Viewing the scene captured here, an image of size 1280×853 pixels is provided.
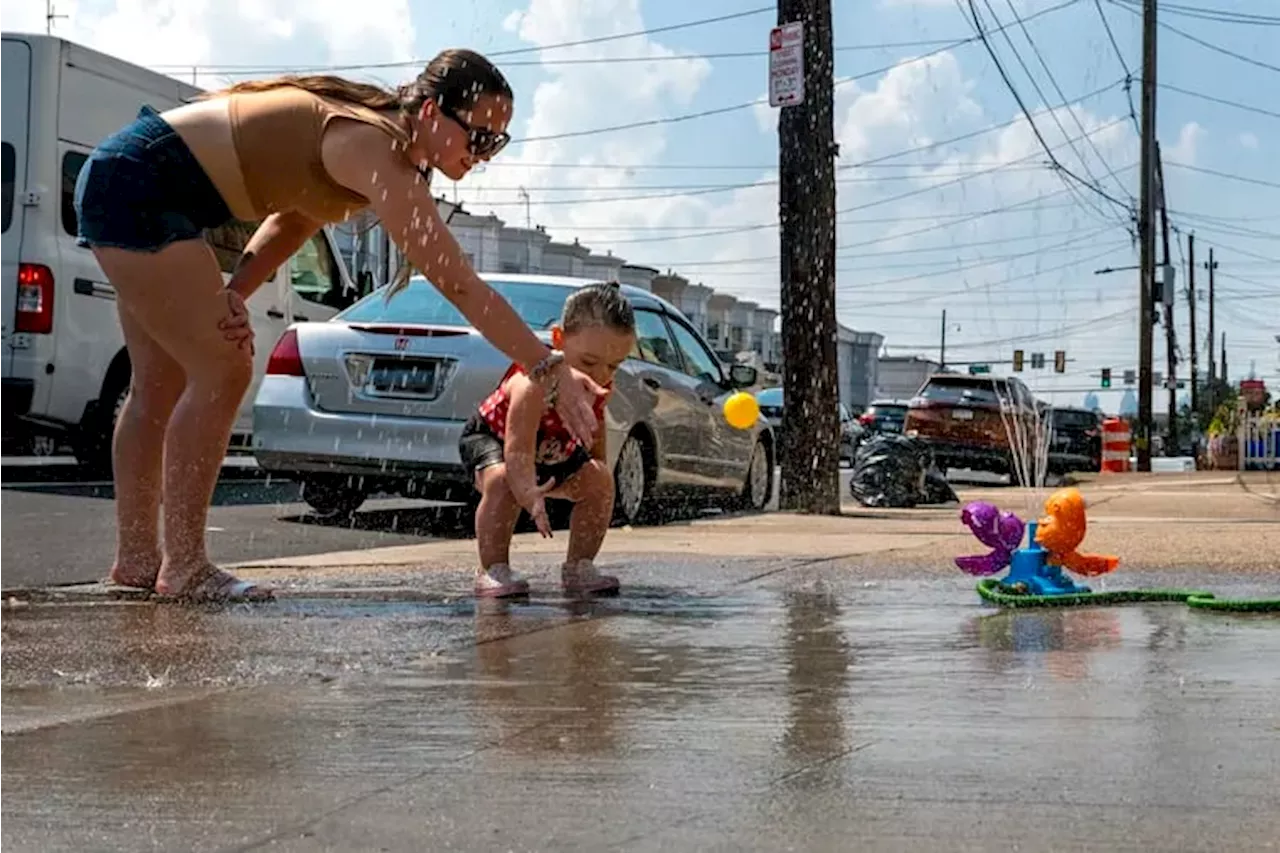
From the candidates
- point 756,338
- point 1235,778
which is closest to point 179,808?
point 1235,778

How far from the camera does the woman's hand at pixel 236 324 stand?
4.79 meters

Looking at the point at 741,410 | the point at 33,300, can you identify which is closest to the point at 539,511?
the point at 741,410

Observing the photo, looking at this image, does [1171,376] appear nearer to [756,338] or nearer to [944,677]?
[944,677]

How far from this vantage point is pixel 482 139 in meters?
4.71

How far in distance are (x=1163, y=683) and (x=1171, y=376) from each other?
160 feet

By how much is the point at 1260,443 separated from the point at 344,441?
23.1 metres

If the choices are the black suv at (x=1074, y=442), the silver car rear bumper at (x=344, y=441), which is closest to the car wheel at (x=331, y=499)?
the silver car rear bumper at (x=344, y=441)

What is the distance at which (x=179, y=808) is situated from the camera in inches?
92.6

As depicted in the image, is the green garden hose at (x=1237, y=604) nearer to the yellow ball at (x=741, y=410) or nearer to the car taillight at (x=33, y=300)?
the yellow ball at (x=741, y=410)

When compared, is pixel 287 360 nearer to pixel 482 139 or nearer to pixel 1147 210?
pixel 482 139

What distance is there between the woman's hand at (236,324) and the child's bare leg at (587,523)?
3.52ft

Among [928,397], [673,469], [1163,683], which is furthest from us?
[928,397]

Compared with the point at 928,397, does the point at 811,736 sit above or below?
below

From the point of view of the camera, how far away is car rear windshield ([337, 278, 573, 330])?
8906 millimetres
